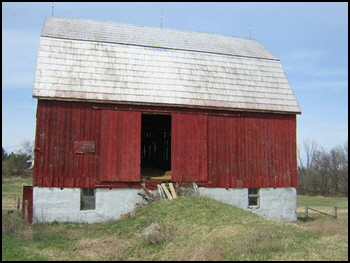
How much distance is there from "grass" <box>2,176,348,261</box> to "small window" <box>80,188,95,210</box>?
6.59 feet

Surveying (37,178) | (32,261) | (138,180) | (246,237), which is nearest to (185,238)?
(246,237)

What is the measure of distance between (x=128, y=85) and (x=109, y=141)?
8.69 feet

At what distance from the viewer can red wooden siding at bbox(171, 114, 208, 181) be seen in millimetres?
18781

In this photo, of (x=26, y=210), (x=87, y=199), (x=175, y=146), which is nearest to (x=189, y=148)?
(x=175, y=146)

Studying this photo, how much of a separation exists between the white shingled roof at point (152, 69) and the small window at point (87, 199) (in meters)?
3.84

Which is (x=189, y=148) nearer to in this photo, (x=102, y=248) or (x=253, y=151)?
(x=253, y=151)

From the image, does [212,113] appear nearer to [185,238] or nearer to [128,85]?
[128,85]

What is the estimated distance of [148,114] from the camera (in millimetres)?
20047

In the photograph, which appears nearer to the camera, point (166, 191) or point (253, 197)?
point (166, 191)

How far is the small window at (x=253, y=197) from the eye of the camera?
65.6 feet

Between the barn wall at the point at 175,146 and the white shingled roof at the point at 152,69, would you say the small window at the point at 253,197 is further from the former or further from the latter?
the white shingled roof at the point at 152,69

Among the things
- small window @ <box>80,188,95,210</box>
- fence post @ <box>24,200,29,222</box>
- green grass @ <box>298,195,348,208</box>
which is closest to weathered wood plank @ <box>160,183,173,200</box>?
small window @ <box>80,188,95,210</box>

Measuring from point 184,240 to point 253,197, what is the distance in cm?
929

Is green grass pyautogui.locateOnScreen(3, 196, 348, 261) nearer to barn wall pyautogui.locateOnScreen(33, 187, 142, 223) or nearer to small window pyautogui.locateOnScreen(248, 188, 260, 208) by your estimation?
barn wall pyautogui.locateOnScreen(33, 187, 142, 223)
